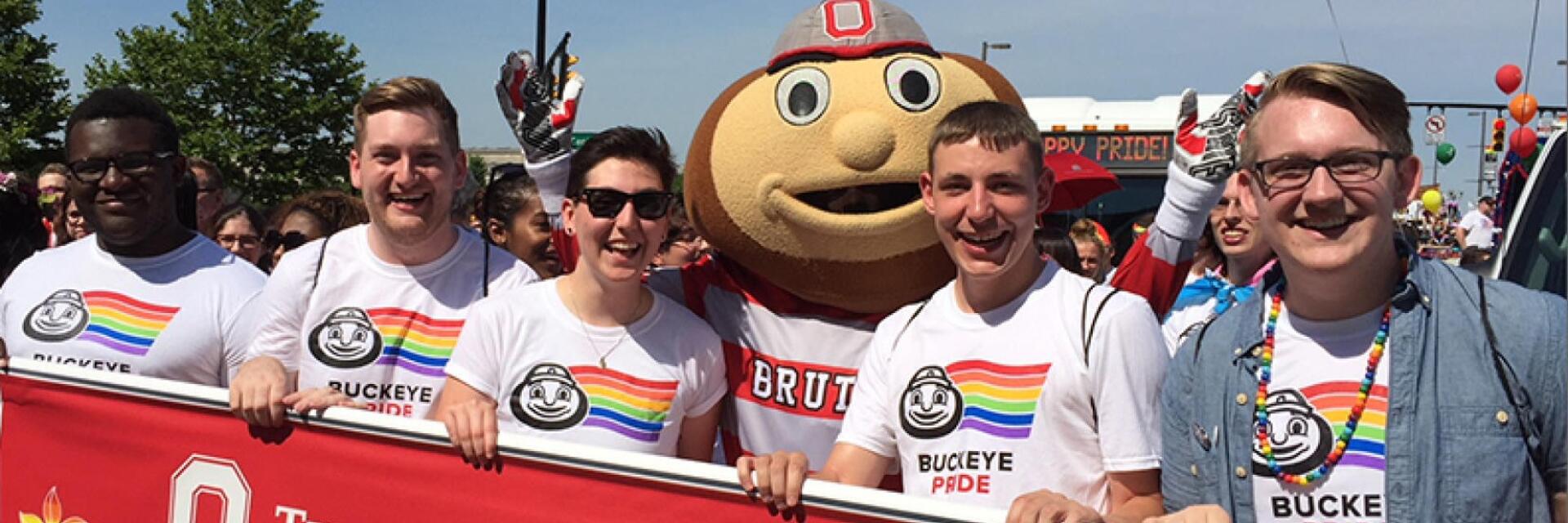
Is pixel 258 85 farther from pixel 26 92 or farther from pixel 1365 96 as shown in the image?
pixel 1365 96

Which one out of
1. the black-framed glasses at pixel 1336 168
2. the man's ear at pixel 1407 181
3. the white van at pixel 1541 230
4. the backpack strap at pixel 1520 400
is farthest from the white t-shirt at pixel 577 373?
the white van at pixel 1541 230

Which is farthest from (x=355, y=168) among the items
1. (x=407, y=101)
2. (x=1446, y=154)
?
(x=1446, y=154)

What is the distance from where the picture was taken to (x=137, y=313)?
141 inches

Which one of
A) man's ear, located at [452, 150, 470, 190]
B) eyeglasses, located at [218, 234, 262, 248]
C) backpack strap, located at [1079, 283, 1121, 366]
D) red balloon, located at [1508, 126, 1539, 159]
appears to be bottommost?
backpack strap, located at [1079, 283, 1121, 366]

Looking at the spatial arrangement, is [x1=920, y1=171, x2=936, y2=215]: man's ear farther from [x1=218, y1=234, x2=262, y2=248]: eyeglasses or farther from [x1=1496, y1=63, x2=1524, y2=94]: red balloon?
[x1=1496, y1=63, x2=1524, y2=94]: red balloon

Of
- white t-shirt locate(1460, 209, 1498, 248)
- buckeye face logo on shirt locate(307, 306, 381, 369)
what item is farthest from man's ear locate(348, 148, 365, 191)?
white t-shirt locate(1460, 209, 1498, 248)

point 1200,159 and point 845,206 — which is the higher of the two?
point 1200,159

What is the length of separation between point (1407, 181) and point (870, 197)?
146cm

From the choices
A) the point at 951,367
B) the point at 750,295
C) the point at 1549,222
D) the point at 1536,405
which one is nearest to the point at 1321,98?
the point at 1536,405

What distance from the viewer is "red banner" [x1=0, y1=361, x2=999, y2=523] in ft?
8.20

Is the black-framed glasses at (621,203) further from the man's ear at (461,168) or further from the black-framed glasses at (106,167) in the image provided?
the black-framed glasses at (106,167)

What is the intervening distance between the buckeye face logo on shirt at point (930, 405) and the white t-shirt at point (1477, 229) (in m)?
13.4

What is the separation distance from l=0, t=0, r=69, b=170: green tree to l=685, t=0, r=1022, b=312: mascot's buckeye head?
30.5 meters

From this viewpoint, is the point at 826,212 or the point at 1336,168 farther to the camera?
the point at 826,212
